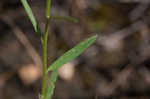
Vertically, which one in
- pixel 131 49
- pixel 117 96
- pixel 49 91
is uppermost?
pixel 49 91

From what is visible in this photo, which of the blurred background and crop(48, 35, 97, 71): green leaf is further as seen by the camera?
the blurred background

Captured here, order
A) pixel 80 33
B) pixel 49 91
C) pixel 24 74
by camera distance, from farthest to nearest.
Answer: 1. pixel 80 33
2. pixel 24 74
3. pixel 49 91

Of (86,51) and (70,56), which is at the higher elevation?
(70,56)

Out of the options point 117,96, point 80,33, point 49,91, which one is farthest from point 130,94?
point 49,91

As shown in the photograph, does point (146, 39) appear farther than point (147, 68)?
Yes

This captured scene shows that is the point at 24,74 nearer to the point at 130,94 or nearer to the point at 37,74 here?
the point at 37,74

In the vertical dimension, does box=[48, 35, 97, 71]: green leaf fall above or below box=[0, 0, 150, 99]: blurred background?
above

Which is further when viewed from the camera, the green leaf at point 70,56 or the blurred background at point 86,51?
the blurred background at point 86,51

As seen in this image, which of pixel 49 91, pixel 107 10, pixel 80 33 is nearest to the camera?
pixel 49 91
